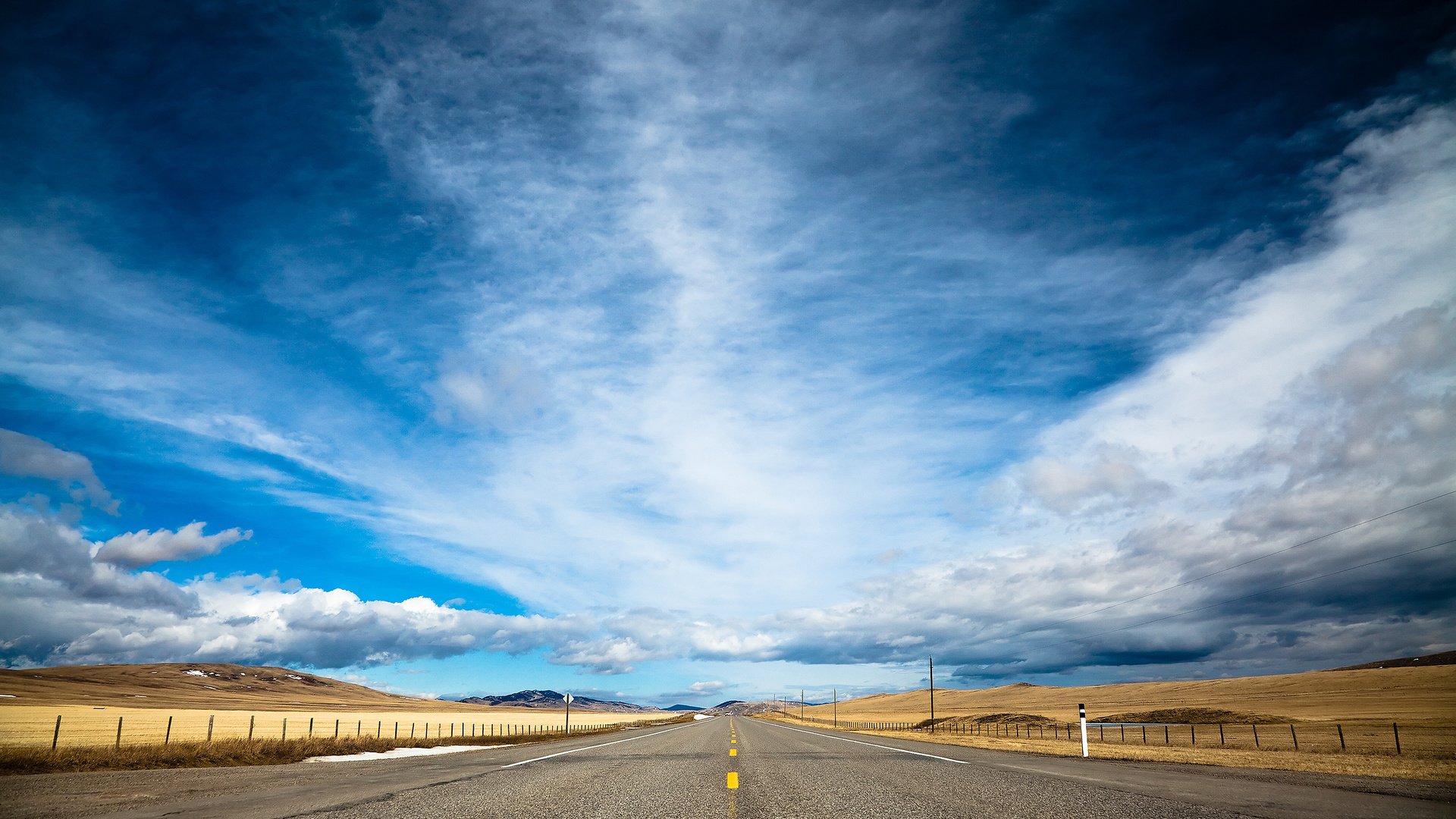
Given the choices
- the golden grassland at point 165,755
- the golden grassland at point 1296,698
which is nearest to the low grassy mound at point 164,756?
the golden grassland at point 165,755

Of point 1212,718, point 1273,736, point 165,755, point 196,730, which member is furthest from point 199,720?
point 1212,718

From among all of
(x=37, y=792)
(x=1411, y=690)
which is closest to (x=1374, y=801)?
(x=37, y=792)

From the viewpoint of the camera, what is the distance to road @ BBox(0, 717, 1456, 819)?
30.2 feet

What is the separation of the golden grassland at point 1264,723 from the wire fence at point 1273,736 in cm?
18

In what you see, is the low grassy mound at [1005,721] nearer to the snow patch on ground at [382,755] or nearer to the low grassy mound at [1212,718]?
the low grassy mound at [1212,718]

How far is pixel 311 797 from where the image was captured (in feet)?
37.5

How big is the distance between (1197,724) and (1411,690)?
59.4m

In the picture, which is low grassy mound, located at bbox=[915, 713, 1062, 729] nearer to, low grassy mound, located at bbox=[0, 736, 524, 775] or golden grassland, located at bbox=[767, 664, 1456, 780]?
golden grassland, located at bbox=[767, 664, 1456, 780]

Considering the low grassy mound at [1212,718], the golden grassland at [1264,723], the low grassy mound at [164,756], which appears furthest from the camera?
the low grassy mound at [1212,718]

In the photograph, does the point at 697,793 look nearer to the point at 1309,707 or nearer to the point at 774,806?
the point at 774,806

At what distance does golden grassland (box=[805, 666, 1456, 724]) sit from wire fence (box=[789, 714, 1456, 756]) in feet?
Answer: 32.7

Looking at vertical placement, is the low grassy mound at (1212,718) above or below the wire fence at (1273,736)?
below

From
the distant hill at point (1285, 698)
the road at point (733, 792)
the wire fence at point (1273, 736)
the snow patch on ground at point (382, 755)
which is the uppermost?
the road at point (733, 792)

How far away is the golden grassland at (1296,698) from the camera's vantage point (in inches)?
3344
